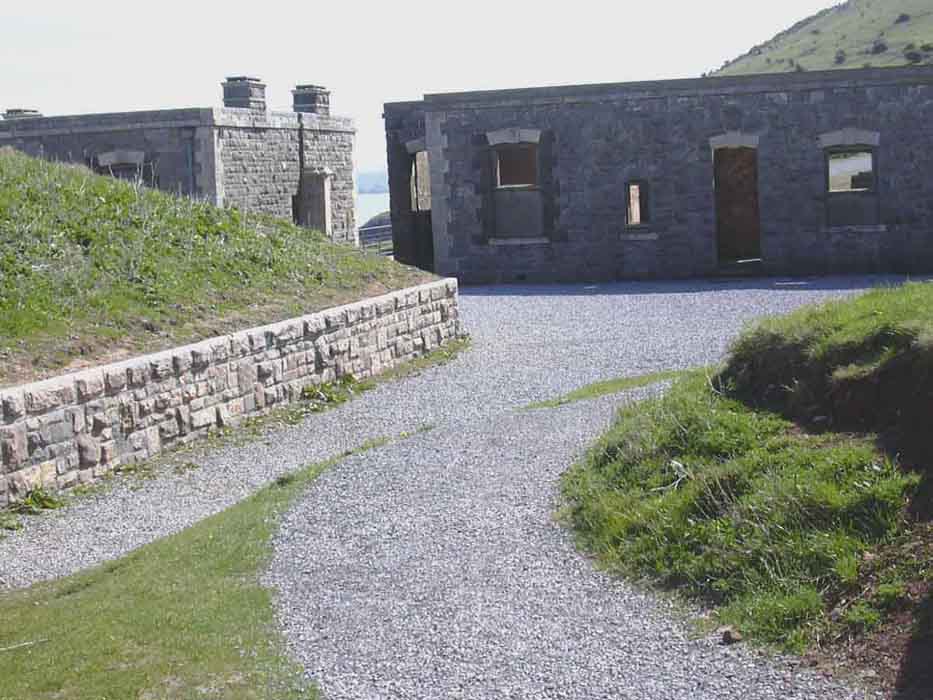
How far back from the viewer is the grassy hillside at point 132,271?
1234cm

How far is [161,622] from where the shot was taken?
6840mm

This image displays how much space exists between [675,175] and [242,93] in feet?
32.4

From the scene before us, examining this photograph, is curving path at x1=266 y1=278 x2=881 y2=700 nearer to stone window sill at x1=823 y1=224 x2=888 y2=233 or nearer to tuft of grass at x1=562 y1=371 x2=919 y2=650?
tuft of grass at x1=562 y1=371 x2=919 y2=650

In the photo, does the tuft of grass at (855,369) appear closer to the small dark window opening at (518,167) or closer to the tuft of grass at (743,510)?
the tuft of grass at (743,510)

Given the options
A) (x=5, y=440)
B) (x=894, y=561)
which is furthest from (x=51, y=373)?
(x=894, y=561)

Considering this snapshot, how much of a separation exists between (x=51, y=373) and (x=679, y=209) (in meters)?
15.3

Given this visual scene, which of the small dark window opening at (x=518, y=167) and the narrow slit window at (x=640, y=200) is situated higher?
the small dark window opening at (x=518, y=167)

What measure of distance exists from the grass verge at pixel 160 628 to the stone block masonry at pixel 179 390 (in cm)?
196

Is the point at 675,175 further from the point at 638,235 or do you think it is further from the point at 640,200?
the point at 640,200

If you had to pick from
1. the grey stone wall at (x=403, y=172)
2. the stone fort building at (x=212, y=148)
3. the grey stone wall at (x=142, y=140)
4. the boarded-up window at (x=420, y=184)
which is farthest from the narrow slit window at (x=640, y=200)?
the grey stone wall at (x=142, y=140)

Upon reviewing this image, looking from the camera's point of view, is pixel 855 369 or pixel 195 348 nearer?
pixel 855 369

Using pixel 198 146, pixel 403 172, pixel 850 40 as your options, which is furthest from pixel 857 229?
pixel 850 40

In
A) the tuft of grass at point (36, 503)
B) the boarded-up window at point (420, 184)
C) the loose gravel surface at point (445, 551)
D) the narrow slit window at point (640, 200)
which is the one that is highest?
the boarded-up window at point (420, 184)

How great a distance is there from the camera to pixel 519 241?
992 inches
